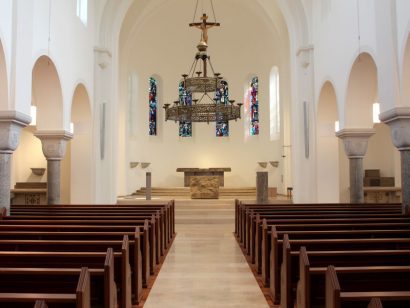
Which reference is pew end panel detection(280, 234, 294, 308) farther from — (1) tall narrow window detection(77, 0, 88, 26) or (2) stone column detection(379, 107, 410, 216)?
(1) tall narrow window detection(77, 0, 88, 26)

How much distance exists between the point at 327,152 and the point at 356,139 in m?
2.24

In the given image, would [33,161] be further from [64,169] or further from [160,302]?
[160,302]

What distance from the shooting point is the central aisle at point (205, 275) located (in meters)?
5.41

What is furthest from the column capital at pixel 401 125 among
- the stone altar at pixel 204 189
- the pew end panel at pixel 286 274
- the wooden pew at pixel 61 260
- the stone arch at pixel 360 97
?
the stone altar at pixel 204 189

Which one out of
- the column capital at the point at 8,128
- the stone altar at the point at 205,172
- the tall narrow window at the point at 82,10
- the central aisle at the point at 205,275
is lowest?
the central aisle at the point at 205,275

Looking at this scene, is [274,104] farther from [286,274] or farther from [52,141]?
[286,274]

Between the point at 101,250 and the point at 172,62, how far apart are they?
18.7 metres

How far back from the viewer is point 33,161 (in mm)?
17203

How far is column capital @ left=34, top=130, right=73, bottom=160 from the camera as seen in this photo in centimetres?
1133

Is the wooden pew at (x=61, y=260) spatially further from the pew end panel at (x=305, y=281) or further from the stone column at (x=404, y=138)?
the stone column at (x=404, y=138)

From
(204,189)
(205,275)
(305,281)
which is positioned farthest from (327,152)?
(305,281)

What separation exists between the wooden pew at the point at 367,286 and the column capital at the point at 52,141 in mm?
8986

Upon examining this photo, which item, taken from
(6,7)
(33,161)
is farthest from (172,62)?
(6,7)

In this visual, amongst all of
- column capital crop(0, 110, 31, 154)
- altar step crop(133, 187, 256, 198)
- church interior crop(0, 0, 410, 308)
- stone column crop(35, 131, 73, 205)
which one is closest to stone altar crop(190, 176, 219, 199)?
church interior crop(0, 0, 410, 308)
